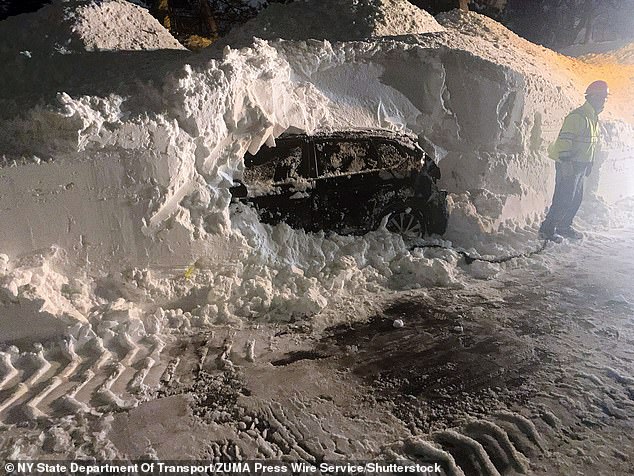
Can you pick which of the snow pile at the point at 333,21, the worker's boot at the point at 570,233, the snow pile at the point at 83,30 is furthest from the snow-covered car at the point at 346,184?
the snow pile at the point at 83,30

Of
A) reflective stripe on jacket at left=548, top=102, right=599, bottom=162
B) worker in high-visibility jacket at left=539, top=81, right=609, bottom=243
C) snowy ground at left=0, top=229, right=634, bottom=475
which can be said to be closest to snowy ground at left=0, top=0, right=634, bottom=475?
snowy ground at left=0, top=229, right=634, bottom=475

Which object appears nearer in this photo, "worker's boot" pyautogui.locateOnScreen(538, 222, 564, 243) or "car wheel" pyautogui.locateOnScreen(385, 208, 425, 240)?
"car wheel" pyautogui.locateOnScreen(385, 208, 425, 240)

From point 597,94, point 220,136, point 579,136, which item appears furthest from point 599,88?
point 220,136

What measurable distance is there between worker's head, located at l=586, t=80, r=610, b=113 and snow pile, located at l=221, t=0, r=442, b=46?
3.26m

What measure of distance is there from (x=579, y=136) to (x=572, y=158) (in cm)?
35

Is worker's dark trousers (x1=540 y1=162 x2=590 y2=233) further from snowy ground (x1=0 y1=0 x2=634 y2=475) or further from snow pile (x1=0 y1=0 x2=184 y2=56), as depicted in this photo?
snow pile (x1=0 y1=0 x2=184 y2=56)

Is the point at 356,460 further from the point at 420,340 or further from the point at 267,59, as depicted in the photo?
the point at 267,59

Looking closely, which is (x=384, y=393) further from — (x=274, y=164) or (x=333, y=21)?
(x=333, y=21)

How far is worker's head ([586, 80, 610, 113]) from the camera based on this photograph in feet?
23.2

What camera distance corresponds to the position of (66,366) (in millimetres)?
3727

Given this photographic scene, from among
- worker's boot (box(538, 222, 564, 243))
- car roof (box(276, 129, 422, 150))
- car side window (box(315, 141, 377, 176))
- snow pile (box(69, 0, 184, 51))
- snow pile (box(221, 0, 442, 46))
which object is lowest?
worker's boot (box(538, 222, 564, 243))

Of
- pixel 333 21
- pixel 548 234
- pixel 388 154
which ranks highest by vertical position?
pixel 333 21

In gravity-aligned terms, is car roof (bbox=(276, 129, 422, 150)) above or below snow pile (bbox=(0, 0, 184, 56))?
below

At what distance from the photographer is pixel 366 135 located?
5.81 meters
